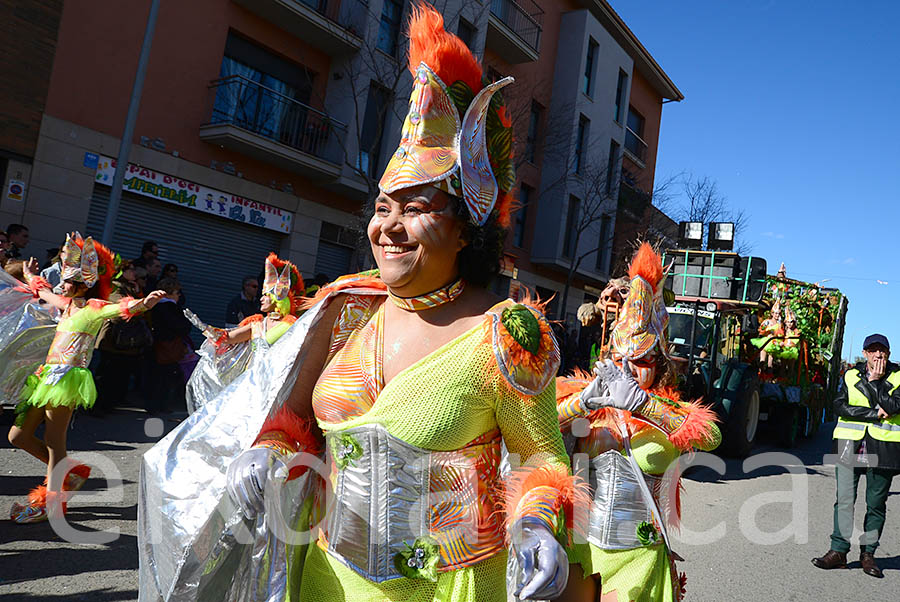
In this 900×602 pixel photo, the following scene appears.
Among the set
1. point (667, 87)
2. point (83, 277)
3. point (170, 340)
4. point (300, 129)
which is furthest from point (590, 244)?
point (83, 277)

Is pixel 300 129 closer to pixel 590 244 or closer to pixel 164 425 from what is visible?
pixel 164 425

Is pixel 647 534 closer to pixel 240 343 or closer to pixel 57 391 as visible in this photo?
pixel 57 391

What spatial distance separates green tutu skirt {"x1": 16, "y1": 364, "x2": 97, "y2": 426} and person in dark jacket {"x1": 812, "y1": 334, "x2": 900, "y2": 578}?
21.8 feet

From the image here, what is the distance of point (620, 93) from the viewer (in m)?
26.9

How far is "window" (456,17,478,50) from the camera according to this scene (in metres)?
17.2

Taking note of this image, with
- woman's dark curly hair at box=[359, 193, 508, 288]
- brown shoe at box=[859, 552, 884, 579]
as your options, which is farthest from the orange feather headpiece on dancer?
brown shoe at box=[859, 552, 884, 579]

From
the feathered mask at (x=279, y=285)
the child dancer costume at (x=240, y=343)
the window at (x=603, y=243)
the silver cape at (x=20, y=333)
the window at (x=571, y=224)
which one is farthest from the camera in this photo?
the window at (x=603, y=243)

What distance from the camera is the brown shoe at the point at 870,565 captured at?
6256 millimetres

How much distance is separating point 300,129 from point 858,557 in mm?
12228

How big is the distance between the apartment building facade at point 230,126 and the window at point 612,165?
6833 millimetres

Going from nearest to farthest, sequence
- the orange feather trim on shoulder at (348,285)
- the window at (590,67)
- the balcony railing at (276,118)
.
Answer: the orange feather trim on shoulder at (348,285), the balcony railing at (276,118), the window at (590,67)

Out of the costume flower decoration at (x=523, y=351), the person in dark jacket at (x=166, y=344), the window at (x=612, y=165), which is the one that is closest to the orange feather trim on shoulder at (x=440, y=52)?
the costume flower decoration at (x=523, y=351)

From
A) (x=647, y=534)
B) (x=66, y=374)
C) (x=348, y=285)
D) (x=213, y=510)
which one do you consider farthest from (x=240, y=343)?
(x=213, y=510)

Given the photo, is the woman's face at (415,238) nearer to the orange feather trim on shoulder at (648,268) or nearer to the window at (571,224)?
the orange feather trim on shoulder at (648,268)
